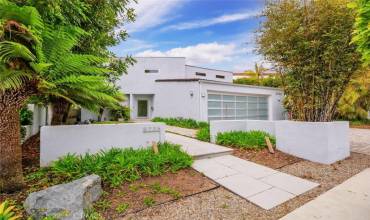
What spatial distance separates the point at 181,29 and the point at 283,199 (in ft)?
36.2

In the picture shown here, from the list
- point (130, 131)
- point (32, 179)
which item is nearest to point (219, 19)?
point (130, 131)

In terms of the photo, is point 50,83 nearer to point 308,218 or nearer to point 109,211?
point 109,211

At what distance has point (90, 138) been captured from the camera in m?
5.11

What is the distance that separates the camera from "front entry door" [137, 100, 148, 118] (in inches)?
698

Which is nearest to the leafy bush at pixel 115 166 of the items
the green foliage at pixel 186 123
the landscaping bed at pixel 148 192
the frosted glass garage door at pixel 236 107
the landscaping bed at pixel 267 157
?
the landscaping bed at pixel 148 192

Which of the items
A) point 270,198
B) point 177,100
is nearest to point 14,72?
point 270,198

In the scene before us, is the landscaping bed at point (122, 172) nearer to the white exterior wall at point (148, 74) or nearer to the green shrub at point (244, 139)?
the green shrub at point (244, 139)

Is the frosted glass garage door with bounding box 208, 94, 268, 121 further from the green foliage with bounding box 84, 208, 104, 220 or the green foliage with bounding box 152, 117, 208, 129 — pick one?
the green foliage with bounding box 84, 208, 104, 220

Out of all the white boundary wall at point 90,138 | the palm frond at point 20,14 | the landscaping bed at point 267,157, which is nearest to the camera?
the palm frond at point 20,14

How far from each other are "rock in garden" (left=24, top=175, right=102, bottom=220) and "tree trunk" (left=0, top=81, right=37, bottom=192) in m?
0.70

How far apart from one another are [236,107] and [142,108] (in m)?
7.38

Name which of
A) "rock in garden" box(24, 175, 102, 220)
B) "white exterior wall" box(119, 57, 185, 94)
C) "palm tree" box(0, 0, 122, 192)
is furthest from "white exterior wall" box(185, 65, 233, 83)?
"rock in garden" box(24, 175, 102, 220)

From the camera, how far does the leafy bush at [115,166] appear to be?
4152 mm

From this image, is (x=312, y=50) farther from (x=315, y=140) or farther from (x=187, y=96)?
(x=187, y=96)
